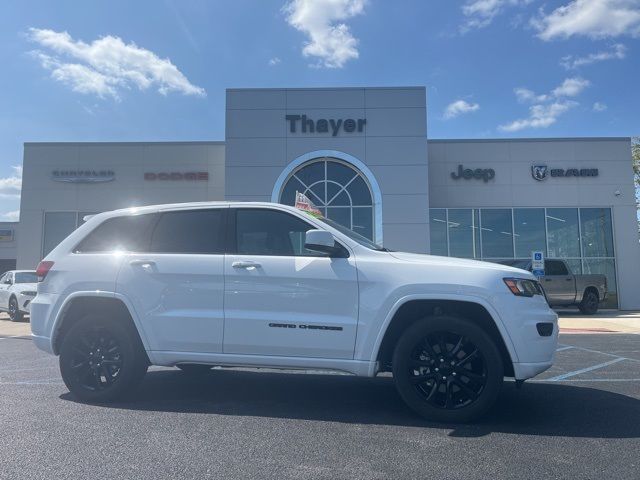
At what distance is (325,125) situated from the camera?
19547 mm

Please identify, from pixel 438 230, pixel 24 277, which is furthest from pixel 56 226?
pixel 438 230

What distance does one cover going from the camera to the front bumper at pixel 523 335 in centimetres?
415

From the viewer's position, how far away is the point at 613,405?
191 inches

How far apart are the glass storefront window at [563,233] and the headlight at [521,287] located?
18565 mm

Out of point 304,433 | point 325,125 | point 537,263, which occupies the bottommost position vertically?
point 304,433

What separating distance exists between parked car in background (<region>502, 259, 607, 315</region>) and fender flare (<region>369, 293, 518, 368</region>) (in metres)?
13.4

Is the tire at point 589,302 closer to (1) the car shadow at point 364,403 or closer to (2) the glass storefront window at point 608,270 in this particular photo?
(2) the glass storefront window at point 608,270

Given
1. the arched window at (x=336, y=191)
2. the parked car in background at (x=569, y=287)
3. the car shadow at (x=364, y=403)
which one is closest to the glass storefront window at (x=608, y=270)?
the parked car in background at (x=569, y=287)

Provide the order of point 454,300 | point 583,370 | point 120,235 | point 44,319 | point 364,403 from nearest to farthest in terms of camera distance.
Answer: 1. point 454,300
2. point 364,403
3. point 44,319
4. point 120,235
5. point 583,370

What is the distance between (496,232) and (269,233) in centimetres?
1827

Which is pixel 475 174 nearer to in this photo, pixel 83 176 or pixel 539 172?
pixel 539 172

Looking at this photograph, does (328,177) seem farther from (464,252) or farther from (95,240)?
Answer: (95,240)

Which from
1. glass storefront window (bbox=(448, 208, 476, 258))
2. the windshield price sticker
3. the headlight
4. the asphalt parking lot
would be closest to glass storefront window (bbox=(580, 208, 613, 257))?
glass storefront window (bbox=(448, 208, 476, 258))

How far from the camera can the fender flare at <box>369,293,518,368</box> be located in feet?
13.7
